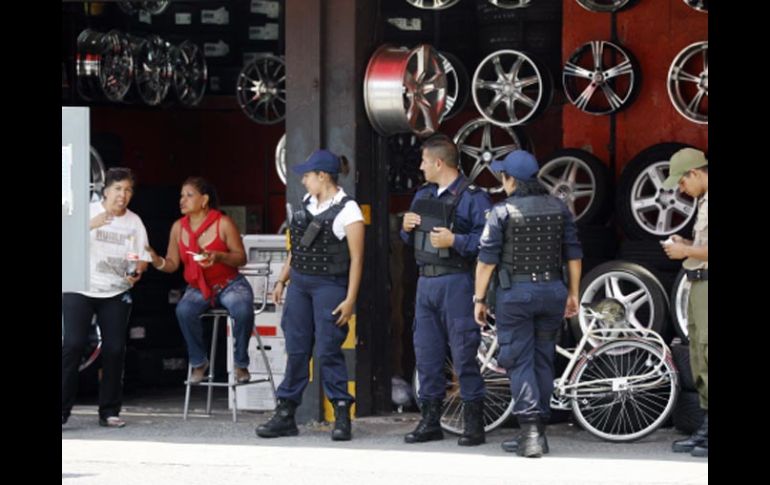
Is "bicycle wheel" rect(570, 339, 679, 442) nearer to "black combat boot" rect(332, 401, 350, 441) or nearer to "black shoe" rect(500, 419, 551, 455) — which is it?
"black shoe" rect(500, 419, 551, 455)

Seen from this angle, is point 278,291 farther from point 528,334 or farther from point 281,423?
point 528,334

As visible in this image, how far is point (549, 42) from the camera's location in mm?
16516

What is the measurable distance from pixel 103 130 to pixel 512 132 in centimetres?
537

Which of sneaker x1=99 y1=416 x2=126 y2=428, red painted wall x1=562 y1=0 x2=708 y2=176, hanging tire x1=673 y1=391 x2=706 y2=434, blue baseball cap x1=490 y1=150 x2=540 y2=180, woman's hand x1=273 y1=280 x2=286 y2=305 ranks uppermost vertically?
red painted wall x1=562 y1=0 x2=708 y2=176

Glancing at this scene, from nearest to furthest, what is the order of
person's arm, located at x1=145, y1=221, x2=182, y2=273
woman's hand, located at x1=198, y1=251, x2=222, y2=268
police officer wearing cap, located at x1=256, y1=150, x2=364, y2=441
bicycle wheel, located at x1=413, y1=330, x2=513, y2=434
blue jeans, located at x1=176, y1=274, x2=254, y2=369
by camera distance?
police officer wearing cap, located at x1=256, y1=150, x2=364, y2=441 < bicycle wheel, located at x1=413, y1=330, x2=513, y2=434 < woman's hand, located at x1=198, y1=251, x2=222, y2=268 < blue jeans, located at x1=176, y1=274, x2=254, y2=369 < person's arm, located at x1=145, y1=221, x2=182, y2=273

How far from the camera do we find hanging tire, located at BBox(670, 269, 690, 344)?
13.3 meters

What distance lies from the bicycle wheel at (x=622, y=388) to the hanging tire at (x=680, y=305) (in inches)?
21.8

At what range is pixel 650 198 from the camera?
48.2 feet

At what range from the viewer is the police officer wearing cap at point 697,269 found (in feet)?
38.9

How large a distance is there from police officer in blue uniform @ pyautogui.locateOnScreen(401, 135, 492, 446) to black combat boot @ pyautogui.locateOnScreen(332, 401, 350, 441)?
1.56 ft

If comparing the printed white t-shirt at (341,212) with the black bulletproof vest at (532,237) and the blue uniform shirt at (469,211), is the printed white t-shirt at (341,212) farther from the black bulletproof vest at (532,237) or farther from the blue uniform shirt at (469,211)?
the black bulletproof vest at (532,237)

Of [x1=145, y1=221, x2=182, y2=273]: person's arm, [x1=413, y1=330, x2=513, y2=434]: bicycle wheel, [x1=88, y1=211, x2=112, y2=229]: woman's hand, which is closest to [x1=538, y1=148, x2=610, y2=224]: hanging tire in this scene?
[x1=413, y1=330, x2=513, y2=434]: bicycle wheel
